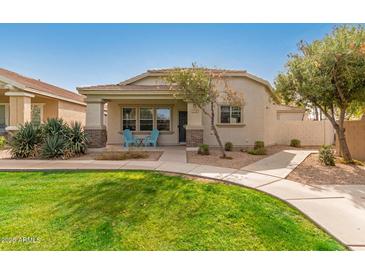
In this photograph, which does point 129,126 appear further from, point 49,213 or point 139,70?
point 49,213

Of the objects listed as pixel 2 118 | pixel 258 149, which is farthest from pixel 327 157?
pixel 2 118

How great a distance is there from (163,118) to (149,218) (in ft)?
40.6

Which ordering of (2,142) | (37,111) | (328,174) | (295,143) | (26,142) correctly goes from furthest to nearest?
(37,111) < (295,143) < (2,142) < (26,142) < (328,174)

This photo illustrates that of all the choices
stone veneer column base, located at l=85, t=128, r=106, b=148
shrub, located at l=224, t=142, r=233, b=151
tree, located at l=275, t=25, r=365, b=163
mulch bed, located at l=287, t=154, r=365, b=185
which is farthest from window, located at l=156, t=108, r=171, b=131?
mulch bed, located at l=287, t=154, r=365, b=185

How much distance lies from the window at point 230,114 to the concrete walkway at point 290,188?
4.55m

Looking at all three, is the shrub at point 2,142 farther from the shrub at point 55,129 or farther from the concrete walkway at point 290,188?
the concrete walkway at point 290,188

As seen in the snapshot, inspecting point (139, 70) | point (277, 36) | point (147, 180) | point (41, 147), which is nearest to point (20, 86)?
point (41, 147)

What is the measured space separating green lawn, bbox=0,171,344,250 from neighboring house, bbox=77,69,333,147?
7.25 metres

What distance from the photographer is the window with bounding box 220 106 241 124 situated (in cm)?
1463

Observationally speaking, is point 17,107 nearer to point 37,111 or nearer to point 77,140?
point 37,111

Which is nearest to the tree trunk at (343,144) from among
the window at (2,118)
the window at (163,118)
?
the window at (163,118)

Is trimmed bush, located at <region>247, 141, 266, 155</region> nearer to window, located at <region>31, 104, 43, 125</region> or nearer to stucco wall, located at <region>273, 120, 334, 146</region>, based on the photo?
stucco wall, located at <region>273, 120, 334, 146</region>

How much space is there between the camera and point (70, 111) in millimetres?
21578

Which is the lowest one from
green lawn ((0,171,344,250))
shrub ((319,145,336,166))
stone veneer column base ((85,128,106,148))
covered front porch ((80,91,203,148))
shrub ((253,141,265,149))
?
green lawn ((0,171,344,250))
